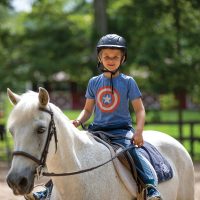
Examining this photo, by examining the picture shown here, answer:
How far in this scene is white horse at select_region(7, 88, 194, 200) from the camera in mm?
4223

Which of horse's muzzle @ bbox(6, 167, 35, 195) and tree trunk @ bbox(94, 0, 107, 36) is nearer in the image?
horse's muzzle @ bbox(6, 167, 35, 195)

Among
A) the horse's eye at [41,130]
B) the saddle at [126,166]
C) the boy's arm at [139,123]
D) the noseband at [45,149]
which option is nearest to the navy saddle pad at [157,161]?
the saddle at [126,166]

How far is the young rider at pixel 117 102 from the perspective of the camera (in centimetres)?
519

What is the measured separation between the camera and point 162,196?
5691mm

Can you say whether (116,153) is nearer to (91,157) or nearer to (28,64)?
(91,157)

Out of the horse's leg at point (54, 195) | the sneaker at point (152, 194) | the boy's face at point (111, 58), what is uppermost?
the boy's face at point (111, 58)

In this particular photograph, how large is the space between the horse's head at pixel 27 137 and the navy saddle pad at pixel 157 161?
1415 mm

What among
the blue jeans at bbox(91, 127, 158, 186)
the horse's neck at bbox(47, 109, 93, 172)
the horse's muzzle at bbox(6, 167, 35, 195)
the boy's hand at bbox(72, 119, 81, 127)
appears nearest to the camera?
the horse's muzzle at bbox(6, 167, 35, 195)

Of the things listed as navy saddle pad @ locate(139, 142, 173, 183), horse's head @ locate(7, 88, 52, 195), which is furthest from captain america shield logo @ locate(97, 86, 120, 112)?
horse's head @ locate(7, 88, 52, 195)

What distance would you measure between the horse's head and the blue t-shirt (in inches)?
34.2

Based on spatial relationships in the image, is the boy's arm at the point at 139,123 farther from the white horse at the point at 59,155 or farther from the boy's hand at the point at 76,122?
the boy's hand at the point at 76,122

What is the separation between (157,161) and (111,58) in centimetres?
110

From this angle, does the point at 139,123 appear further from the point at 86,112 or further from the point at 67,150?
the point at 67,150

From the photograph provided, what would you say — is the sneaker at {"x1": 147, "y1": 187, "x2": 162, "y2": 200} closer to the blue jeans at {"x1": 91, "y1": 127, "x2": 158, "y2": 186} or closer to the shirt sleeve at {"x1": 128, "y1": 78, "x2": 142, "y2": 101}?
the blue jeans at {"x1": 91, "y1": 127, "x2": 158, "y2": 186}
